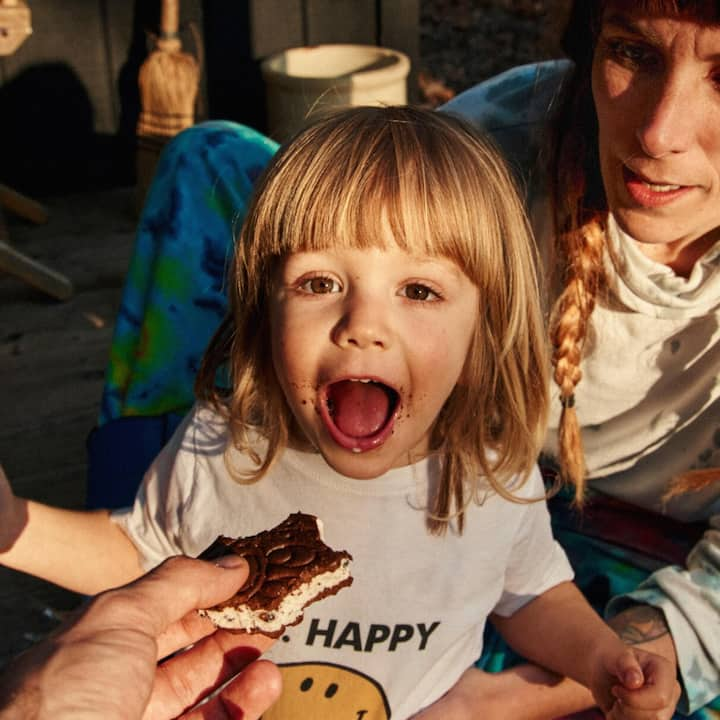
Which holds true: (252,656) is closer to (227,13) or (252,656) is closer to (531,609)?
(531,609)

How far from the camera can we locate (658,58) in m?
1.79

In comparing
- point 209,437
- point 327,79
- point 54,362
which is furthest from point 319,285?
point 327,79

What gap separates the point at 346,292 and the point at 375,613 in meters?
0.58

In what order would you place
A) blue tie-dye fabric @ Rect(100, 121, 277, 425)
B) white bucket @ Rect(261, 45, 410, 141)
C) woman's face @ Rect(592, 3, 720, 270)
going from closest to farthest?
woman's face @ Rect(592, 3, 720, 270), blue tie-dye fabric @ Rect(100, 121, 277, 425), white bucket @ Rect(261, 45, 410, 141)

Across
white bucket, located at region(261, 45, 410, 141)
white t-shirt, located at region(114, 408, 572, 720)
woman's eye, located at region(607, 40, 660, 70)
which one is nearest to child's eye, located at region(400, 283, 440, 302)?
white t-shirt, located at region(114, 408, 572, 720)

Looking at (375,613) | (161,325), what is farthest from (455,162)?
(161,325)

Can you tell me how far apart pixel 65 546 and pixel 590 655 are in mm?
887

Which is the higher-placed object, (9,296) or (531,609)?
(531,609)

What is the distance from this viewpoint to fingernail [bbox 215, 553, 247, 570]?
1512mm

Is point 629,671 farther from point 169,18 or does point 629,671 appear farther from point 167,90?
point 169,18

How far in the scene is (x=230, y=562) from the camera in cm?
153

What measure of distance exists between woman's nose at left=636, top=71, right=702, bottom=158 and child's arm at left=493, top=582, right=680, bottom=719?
2.57 ft

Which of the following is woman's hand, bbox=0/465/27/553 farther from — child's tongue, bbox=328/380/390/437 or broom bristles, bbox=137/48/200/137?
broom bristles, bbox=137/48/200/137

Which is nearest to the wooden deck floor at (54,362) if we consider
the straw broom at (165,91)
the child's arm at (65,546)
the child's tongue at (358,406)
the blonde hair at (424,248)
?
the straw broom at (165,91)
